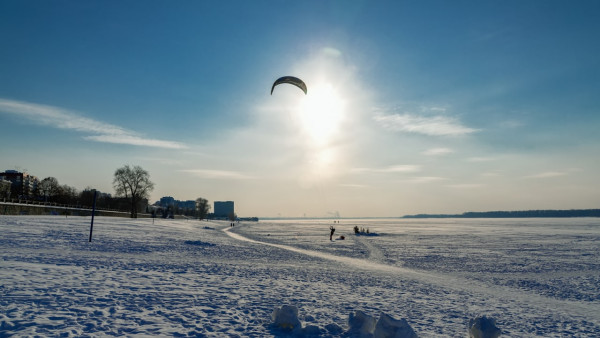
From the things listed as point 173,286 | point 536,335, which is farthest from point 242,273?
point 536,335

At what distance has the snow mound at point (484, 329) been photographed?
6.26 m

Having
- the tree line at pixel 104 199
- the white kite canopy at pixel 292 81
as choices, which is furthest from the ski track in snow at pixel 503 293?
the tree line at pixel 104 199

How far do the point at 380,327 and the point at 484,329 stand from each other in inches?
79.4

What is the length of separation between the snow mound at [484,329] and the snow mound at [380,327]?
1424 mm

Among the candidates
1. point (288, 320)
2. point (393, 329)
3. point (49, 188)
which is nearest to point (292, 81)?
→ point (288, 320)

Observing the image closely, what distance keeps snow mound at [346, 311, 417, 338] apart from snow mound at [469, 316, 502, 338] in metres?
1.42

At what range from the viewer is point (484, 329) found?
6.38 metres

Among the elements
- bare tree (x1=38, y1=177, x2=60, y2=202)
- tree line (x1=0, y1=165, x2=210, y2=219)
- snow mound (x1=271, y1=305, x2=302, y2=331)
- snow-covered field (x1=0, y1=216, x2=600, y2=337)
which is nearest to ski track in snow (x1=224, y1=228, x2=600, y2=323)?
snow-covered field (x1=0, y1=216, x2=600, y2=337)

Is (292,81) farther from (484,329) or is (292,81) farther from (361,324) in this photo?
(484,329)

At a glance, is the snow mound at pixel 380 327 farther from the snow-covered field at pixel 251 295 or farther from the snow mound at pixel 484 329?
the snow mound at pixel 484 329

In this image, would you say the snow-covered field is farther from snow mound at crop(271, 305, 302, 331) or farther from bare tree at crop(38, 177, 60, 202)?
bare tree at crop(38, 177, 60, 202)

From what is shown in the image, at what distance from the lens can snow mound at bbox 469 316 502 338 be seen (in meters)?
6.26

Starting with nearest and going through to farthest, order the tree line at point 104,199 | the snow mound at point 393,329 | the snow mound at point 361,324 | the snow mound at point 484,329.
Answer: the snow mound at point 393,329
the snow mound at point 484,329
the snow mound at point 361,324
the tree line at point 104,199

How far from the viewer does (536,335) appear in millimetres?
7852
